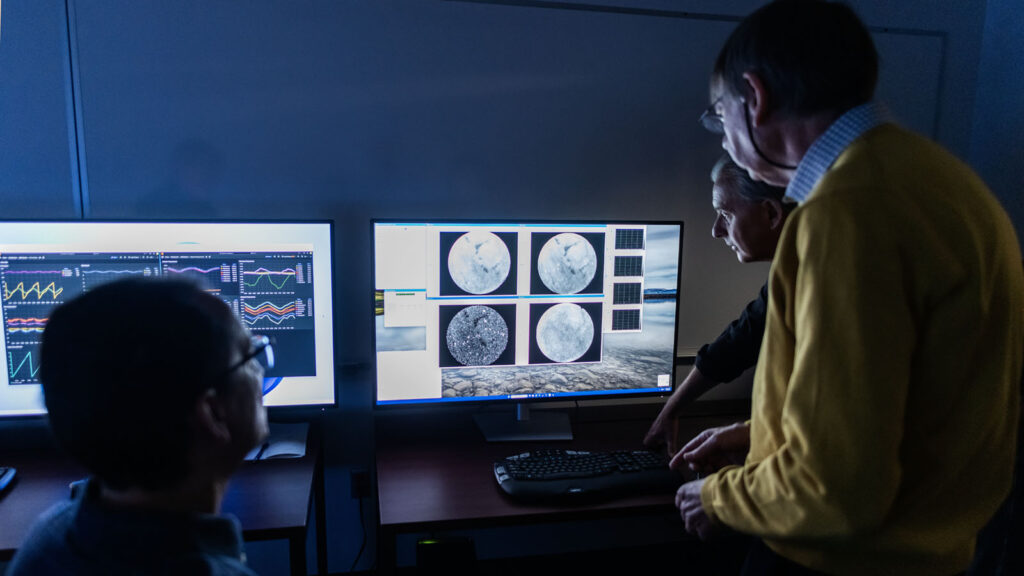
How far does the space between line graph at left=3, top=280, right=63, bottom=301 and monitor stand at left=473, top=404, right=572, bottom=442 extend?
1.16 m

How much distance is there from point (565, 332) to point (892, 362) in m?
1.01

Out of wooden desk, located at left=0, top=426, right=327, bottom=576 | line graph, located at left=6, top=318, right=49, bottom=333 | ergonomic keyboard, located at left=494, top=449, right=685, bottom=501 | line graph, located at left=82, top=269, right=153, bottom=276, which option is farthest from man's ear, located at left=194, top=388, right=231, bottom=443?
line graph, located at left=6, top=318, right=49, bottom=333

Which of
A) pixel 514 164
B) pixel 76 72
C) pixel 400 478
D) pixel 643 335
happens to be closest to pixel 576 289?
pixel 643 335

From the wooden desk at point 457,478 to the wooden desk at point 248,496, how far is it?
0.57 ft

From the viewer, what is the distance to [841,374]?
878 millimetres

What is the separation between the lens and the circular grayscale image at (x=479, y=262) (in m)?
1.72

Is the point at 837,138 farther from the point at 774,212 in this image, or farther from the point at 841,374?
the point at 774,212

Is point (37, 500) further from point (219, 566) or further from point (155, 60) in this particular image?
point (155, 60)

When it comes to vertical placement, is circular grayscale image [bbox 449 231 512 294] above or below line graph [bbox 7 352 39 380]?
above

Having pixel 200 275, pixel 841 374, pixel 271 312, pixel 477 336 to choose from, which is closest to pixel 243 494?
pixel 271 312

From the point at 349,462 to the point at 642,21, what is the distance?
1.70 meters

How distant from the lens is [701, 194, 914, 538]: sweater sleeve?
0.86m

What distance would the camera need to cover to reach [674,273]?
1.86 m

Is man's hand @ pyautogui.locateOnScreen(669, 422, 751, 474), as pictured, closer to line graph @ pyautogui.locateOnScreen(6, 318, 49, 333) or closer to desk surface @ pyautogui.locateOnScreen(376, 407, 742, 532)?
desk surface @ pyautogui.locateOnScreen(376, 407, 742, 532)
